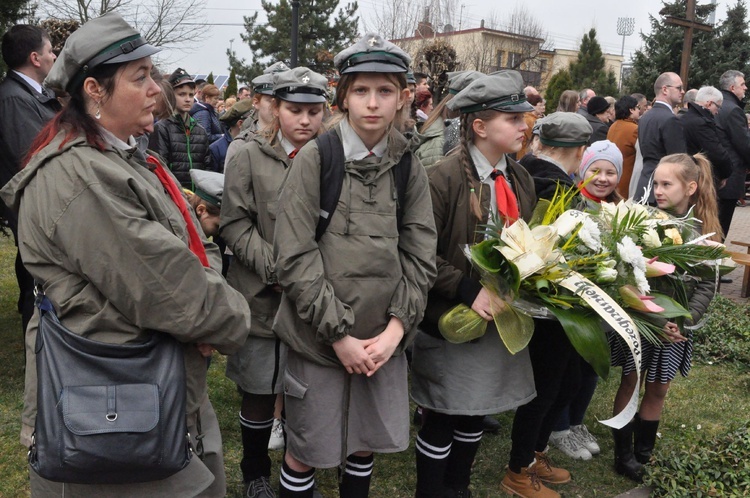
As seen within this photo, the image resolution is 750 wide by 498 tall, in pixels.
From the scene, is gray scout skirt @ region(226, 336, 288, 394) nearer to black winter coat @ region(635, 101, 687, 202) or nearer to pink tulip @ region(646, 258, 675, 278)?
pink tulip @ region(646, 258, 675, 278)

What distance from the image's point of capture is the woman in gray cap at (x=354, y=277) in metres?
2.74

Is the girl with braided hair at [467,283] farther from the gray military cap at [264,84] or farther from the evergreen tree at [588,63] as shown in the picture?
the evergreen tree at [588,63]

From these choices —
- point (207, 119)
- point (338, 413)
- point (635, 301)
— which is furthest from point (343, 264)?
point (207, 119)

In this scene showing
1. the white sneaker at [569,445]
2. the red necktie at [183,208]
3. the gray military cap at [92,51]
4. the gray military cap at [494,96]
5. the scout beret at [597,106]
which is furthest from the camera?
the scout beret at [597,106]

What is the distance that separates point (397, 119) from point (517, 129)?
0.57 m

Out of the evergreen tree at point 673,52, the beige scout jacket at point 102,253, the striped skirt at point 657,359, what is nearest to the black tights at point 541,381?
the striped skirt at point 657,359

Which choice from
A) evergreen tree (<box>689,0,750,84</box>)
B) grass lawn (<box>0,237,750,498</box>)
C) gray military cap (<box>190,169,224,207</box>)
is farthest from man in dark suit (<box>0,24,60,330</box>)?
evergreen tree (<box>689,0,750,84</box>)

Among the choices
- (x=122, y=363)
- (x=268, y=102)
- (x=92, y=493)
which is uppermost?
(x=268, y=102)

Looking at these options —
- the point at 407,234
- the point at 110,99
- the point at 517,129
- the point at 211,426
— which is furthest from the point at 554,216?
the point at 110,99

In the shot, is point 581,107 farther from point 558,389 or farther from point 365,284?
point 365,284

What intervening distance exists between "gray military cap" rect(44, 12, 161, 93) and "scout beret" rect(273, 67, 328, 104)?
1.46 meters

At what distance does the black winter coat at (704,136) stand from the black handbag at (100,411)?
305 inches

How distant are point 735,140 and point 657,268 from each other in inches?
269

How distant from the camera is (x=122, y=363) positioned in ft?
6.91
